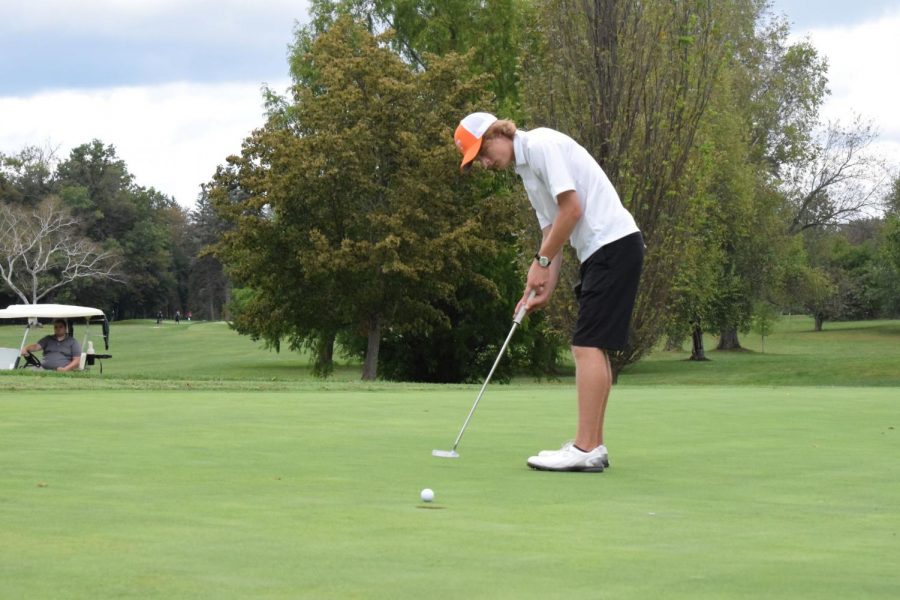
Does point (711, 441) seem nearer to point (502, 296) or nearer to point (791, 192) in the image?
point (502, 296)

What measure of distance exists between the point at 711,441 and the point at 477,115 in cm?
293

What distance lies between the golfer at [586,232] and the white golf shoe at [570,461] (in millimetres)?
121

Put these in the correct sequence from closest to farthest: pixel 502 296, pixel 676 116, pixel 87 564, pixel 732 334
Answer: pixel 87 564 < pixel 676 116 < pixel 502 296 < pixel 732 334

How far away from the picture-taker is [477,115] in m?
7.21

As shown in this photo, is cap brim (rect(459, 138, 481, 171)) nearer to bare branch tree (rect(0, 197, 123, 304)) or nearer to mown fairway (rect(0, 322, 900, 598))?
mown fairway (rect(0, 322, 900, 598))

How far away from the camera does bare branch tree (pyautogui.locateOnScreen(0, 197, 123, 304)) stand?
298 feet

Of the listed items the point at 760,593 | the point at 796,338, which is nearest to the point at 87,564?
the point at 760,593

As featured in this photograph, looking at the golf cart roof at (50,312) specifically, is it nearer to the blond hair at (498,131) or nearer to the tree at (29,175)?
the blond hair at (498,131)

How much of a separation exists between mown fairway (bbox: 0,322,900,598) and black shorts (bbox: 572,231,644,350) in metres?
0.75

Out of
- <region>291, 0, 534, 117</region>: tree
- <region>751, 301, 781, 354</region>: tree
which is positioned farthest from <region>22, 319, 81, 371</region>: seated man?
<region>751, 301, 781, 354</region>: tree

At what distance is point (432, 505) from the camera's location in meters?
5.16

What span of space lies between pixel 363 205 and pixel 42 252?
64.7 metres

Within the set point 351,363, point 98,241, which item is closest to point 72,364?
point 351,363

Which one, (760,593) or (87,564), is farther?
(87,564)
